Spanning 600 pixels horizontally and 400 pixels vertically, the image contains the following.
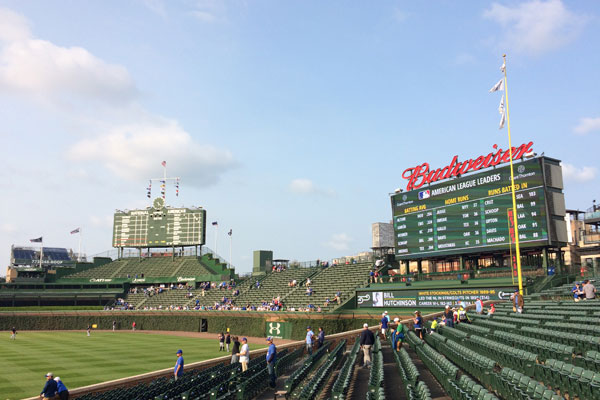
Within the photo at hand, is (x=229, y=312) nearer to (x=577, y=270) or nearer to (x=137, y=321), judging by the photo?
(x=137, y=321)

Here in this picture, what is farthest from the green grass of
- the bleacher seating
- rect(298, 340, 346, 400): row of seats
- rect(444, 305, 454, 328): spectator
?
rect(444, 305, 454, 328): spectator

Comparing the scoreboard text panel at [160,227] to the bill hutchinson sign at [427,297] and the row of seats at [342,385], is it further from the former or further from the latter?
the row of seats at [342,385]

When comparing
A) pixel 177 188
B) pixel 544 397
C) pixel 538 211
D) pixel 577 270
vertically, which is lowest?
pixel 544 397

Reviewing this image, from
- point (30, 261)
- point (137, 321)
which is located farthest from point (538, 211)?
point (30, 261)

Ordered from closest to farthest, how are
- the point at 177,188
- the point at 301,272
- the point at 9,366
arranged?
the point at 9,366 → the point at 301,272 → the point at 177,188

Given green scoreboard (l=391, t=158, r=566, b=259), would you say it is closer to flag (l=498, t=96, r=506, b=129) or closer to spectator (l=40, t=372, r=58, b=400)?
flag (l=498, t=96, r=506, b=129)

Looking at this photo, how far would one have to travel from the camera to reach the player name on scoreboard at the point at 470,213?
33531mm

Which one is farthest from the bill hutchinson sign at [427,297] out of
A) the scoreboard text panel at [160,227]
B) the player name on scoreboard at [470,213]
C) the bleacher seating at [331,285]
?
the scoreboard text panel at [160,227]

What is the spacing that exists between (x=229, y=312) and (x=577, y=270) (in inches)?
1301

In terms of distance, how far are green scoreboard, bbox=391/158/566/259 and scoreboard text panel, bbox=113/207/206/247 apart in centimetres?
3729

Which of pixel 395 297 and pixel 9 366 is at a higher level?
pixel 395 297

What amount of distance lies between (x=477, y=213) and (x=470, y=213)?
630 mm

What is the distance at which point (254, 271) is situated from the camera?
6819cm

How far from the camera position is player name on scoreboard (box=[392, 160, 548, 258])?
3353 cm
